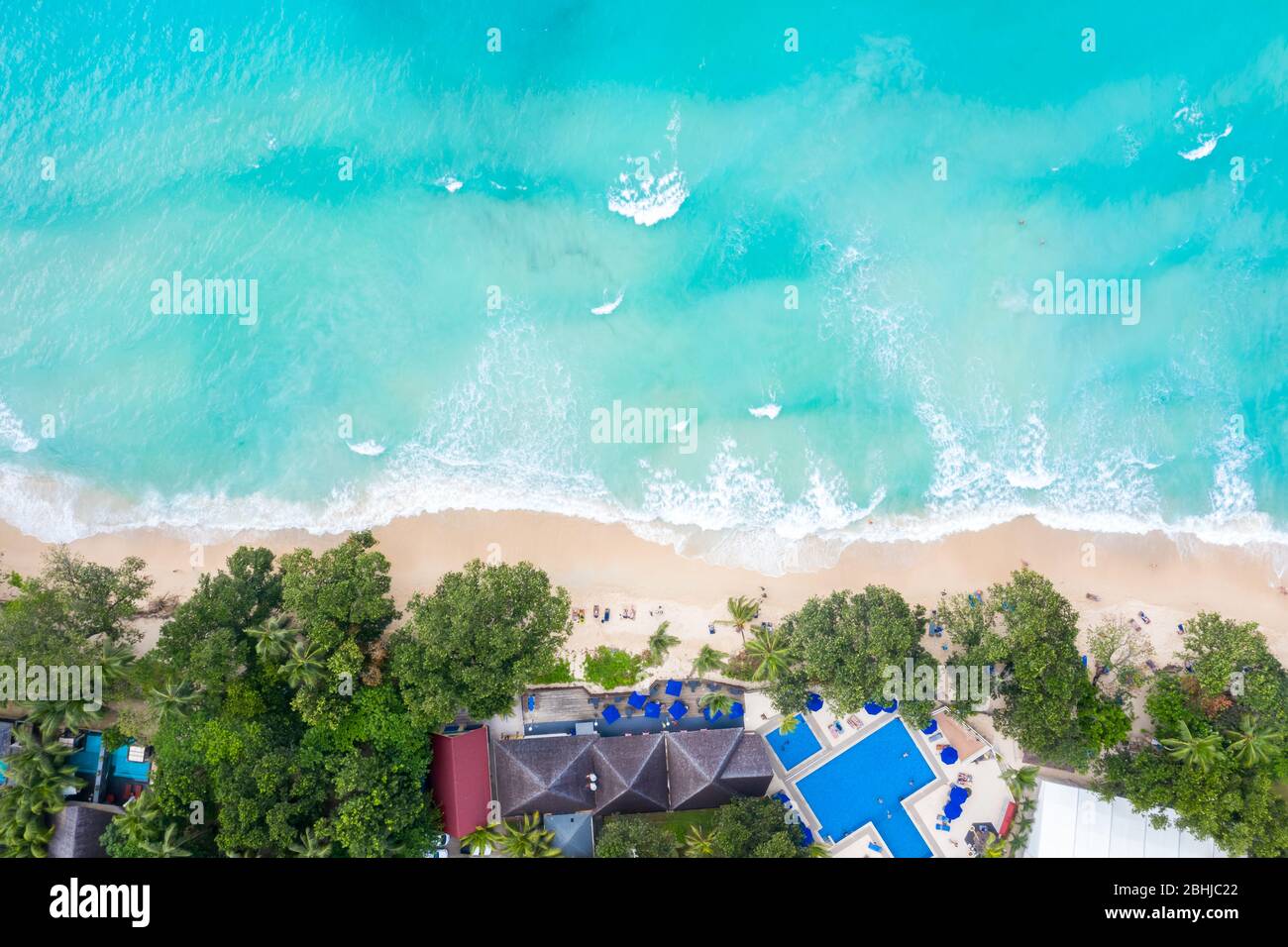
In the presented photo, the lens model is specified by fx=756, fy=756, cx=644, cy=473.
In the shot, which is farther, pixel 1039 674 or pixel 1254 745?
pixel 1039 674

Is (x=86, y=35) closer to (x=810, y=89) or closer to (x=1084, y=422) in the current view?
(x=810, y=89)

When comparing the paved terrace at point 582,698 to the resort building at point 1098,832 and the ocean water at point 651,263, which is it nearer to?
the ocean water at point 651,263

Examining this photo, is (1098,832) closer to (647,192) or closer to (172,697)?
(647,192)

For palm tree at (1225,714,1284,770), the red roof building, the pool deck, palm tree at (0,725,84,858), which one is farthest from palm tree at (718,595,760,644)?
palm tree at (0,725,84,858)

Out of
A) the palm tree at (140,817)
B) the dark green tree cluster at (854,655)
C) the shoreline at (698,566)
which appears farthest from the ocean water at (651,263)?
the palm tree at (140,817)

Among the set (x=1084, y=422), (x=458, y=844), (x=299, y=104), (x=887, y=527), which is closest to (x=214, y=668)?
(x=458, y=844)

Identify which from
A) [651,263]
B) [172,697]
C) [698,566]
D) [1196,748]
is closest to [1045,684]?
[1196,748]
